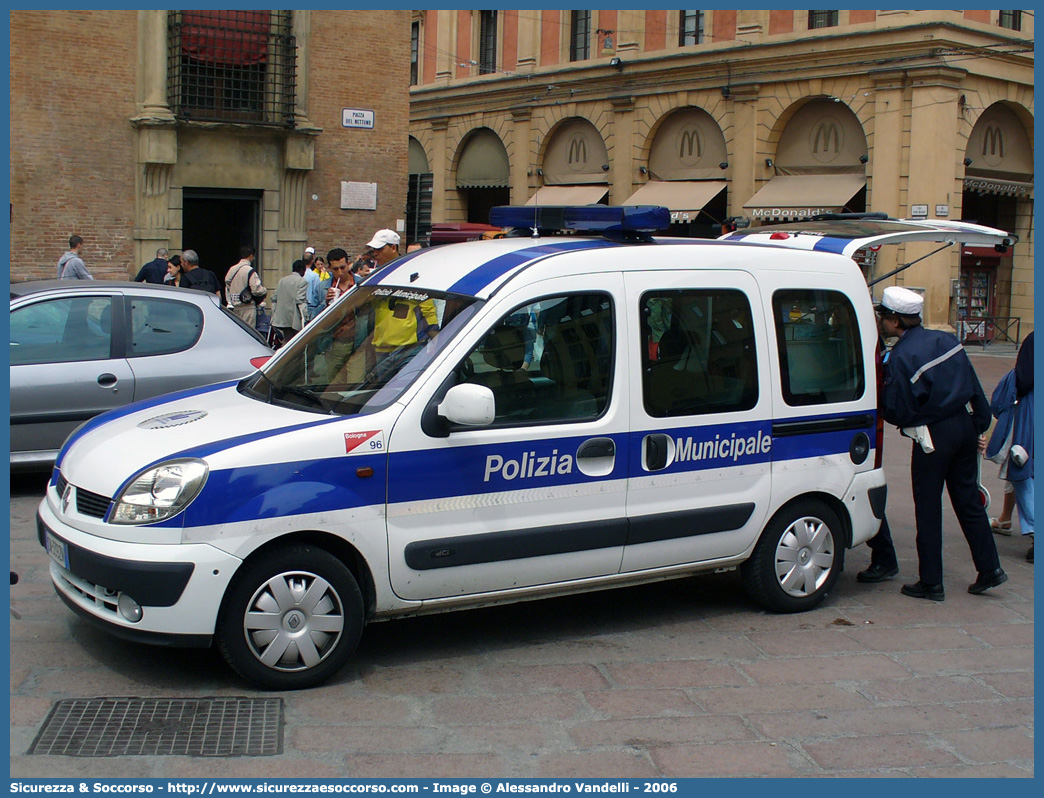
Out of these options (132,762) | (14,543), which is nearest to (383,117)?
(14,543)

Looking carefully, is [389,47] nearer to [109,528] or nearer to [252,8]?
[252,8]

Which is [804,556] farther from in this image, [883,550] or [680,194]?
[680,194]

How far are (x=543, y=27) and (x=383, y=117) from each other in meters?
15.1

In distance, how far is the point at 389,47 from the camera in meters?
20.5

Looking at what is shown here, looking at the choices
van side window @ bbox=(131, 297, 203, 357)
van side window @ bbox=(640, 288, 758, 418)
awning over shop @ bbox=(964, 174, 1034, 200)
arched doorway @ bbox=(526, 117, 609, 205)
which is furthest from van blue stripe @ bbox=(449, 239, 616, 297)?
arched doorway @ bbox=(526, 117, 609, 205)

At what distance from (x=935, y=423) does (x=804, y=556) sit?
1081 mm

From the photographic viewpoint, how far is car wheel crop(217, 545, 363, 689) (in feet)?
15.0

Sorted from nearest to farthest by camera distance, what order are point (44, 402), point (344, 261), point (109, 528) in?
point (109, 528) → point (44, 402) → point (344, 261)

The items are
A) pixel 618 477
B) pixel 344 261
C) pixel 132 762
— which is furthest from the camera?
pixel 344 261

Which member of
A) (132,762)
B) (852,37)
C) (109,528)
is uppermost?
(852,37)

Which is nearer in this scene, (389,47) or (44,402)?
(44,402)

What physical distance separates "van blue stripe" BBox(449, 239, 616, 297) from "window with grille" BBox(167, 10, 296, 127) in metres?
14.9

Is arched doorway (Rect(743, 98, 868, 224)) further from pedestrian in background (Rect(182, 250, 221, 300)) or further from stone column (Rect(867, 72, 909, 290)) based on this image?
pedestrian in background (Rect(182, 250, 221, 300))

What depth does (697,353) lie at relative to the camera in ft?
18.4
